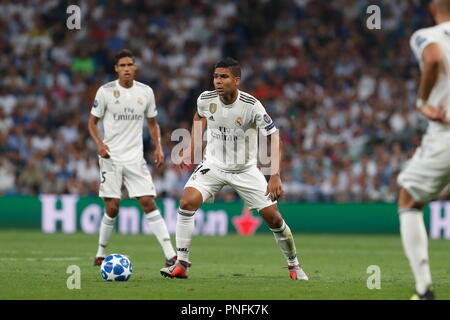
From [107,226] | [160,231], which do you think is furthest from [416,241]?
[107,226]

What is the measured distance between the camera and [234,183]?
33.1 feet

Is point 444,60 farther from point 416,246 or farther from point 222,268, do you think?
point 222,268

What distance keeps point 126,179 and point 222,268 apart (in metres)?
1.68

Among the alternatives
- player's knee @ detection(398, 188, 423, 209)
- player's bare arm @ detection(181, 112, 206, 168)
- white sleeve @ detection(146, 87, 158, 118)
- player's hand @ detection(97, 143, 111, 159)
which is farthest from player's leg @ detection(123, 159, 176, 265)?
player's knee @ detection(398, 188, 423, 209)

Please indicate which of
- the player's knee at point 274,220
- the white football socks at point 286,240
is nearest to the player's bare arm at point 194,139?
the player's knee at point 274,220

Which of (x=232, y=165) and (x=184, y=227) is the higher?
(x=232, y=165)

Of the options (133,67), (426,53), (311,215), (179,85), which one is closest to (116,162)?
(133,67)

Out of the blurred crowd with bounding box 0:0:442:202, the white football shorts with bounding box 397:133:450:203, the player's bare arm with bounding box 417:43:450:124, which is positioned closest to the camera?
A: the player's bare arm with bounding box 417:43:450:124

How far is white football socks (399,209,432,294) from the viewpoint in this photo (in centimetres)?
710

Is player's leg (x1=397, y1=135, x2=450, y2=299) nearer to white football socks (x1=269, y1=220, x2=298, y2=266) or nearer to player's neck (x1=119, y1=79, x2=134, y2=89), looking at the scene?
white football socks (x1=269, y1=220, x2=298, y2=266)

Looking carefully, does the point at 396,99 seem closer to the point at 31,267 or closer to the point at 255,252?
the point at 255,252

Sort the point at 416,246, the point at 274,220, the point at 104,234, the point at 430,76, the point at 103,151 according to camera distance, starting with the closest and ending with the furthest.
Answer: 1. the point at 430,76
2. the point at 416,246
3. the point at 274,220
4. the point at 103,151
5. the point at 104,234

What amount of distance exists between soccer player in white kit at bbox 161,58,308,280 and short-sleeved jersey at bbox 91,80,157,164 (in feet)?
6.18

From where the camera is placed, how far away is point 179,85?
23.9 metres
